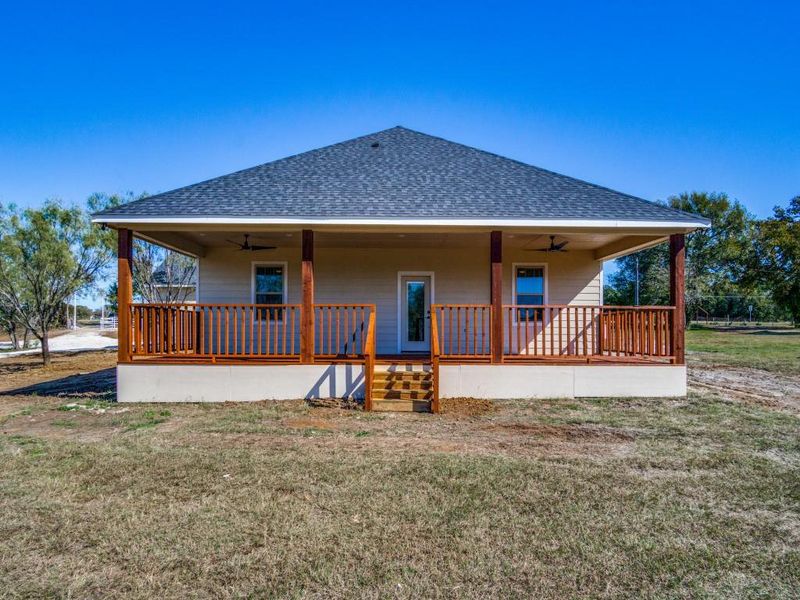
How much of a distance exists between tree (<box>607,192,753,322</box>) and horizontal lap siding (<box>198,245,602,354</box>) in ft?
94.0

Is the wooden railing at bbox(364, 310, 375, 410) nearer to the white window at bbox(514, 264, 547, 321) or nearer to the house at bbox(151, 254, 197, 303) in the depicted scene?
the white window at bbox(514, 264, 547, 321)

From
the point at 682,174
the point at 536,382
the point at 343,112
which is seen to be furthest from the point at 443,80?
the point at 682,174

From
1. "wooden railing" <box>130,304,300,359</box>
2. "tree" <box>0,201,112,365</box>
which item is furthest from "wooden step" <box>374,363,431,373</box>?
"tree" <box>0,201,112,365</box>

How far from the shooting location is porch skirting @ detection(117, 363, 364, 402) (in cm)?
826

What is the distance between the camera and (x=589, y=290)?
37.9 ft

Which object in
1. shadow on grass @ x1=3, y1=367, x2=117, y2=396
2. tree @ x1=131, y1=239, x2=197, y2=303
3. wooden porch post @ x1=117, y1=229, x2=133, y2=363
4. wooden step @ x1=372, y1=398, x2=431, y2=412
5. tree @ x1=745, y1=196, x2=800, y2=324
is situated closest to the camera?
wooden step @ x1=372, y1=398, x2=431, y2=412

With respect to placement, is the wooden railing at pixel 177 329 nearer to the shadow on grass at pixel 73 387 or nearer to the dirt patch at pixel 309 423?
the shadow on grass at pixel 73 387

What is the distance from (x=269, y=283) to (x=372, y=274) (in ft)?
8.19

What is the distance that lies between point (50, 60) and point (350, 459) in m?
14.5

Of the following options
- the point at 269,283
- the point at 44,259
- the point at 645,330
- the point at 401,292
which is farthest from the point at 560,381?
the point at 44,259

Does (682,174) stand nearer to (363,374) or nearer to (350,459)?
(363,374)

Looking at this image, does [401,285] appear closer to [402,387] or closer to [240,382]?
[402,387]

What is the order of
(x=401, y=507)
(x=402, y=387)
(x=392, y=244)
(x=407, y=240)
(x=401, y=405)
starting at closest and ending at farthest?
(x=401, y=507), (x=401, y=405), (x=402, y=387), (x=407, y=240), (x=392, y=244)

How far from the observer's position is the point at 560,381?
8.46 m
